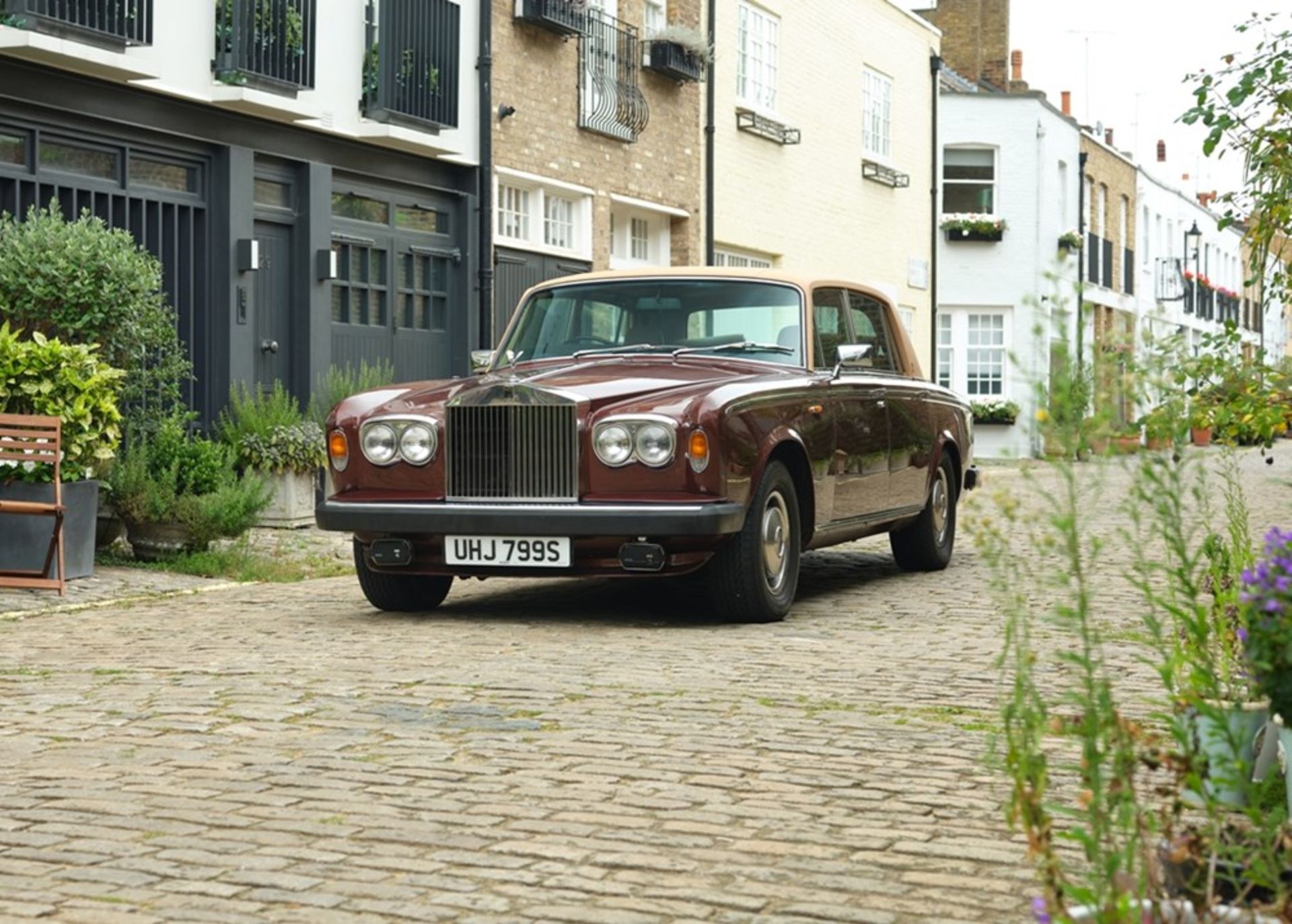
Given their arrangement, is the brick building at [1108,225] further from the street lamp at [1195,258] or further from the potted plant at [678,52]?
the potted plant at [678,52]

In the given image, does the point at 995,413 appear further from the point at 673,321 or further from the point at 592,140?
the point at 673,321

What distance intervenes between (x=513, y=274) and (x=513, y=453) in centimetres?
1090

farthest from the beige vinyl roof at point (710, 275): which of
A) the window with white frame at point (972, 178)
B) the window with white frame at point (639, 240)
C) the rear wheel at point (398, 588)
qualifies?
the window with white frame at point (972, 178)

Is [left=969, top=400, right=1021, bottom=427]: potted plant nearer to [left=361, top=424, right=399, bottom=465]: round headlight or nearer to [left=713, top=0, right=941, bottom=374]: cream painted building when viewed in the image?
[left=713, top=0, right=941, bottom=374]: cream painted building

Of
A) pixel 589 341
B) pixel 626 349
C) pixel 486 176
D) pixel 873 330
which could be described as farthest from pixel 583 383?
pixel 486 176

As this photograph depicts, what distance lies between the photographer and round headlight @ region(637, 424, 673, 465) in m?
8.41

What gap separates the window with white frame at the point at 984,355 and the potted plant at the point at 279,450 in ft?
76.4

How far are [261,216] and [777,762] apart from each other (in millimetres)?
10926

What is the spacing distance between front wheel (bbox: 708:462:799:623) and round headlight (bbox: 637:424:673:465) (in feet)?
1.70

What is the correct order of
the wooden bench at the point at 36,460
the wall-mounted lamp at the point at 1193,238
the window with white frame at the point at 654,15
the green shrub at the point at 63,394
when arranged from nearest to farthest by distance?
the wooden bench at the point at 36,460, the green shrub at the point at 63,394, the window with white frame at the point at 654,15, the wall-mounted lamp at the point at 1193,238

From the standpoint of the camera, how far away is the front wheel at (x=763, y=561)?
344 inches

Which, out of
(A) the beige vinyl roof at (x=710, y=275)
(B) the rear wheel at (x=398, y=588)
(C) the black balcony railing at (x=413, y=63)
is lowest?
(B) the rear wheel at (x=398, y=588)

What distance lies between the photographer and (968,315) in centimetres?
3700

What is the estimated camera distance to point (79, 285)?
37.0ft
